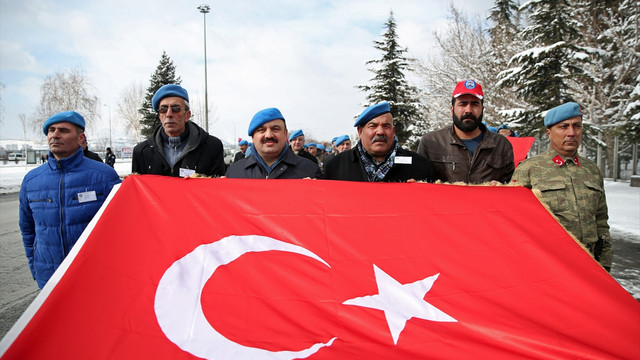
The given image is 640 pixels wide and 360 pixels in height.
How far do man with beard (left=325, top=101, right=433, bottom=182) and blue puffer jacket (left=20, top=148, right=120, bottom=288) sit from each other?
6.33 ft

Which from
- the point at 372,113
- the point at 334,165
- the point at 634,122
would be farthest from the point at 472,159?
the point at 634,122

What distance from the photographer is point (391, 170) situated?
122 inches

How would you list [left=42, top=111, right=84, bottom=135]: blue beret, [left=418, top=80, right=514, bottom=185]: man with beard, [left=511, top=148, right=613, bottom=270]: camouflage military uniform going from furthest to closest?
[left=418, top=80, right=514, bottom=185]: man with beard, [left=511, top=148, right=613, bottom=270]: camouflage military uniform, [left=42, top=111, right=84, bottom=135]: blue beret

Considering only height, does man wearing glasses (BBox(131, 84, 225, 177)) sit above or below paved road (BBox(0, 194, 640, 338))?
above

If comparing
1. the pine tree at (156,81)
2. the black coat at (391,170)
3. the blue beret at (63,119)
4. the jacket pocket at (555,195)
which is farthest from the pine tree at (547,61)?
the pine tree at (156,81)

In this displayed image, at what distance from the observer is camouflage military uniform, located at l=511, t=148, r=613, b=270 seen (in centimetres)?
281

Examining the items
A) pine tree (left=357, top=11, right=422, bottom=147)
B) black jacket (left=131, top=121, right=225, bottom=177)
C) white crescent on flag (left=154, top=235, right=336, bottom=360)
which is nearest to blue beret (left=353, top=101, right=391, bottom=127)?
white crescent on flag (left=154, top=235, right=336, bottom=360)

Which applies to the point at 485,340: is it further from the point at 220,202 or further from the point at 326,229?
the point at 220,202

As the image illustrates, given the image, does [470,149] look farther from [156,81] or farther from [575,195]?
[156,81]

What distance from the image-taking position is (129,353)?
5.13 feet

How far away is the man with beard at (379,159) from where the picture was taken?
303 cm

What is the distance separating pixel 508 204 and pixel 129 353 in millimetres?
2404

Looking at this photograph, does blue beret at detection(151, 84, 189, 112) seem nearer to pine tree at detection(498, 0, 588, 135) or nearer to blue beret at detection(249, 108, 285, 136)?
blue beret at detection(249, 108, 285, 136)

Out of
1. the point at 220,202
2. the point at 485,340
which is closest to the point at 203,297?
the point at 220,202
